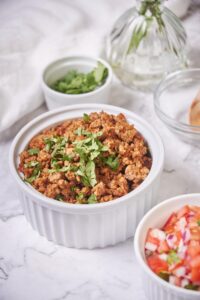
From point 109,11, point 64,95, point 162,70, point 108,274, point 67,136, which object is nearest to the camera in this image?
point 108,274

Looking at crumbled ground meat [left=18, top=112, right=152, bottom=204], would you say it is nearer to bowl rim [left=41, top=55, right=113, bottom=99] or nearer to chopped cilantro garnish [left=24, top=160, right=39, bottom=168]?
chopped cilantro garnish [left=24, top=160, right=39, bottom=168]

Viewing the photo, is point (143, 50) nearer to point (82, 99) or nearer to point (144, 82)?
point (144, 82)

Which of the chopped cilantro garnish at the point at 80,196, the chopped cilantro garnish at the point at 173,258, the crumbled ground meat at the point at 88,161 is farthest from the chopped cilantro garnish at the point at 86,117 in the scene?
the chopped cilantro garnish at the point at 173,258

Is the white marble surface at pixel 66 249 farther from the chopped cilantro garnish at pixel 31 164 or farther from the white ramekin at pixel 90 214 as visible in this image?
the chopped cilantro garnish at pixel 31 164

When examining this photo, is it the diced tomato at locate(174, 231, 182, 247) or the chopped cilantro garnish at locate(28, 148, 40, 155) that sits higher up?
the chopped cilantro garnish at locate(28, 148, 40, 155)

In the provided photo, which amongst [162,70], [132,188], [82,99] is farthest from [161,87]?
[132,188]

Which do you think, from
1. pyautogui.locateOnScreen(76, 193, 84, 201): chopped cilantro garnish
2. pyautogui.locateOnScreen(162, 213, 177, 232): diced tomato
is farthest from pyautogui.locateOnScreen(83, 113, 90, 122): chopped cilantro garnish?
pyautogui.locateOnScreen(162, 213, 177, 232): diced tomato

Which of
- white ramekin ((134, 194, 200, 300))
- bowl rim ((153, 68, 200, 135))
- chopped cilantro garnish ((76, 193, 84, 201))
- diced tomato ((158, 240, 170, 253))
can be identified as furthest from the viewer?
bowl rim ((153, 68, 200, 135))
